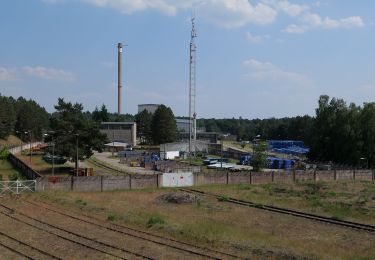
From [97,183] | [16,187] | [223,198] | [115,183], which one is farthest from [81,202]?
[223,198]

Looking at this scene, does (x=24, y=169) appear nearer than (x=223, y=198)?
No

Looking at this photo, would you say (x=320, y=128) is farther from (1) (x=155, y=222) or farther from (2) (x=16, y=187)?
(1) (x=155, y=222)

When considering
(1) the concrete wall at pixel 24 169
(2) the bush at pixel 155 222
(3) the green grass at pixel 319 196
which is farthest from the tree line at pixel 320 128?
(2) the bush at pixel 155 222

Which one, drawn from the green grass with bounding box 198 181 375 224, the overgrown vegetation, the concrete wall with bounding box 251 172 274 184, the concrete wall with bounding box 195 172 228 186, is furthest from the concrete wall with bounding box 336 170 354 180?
the concrete wall with bounding box 195 172 228 186

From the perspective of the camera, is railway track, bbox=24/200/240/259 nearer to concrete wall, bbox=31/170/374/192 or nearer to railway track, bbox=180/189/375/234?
concrete wall, bbox=31/170/374/192

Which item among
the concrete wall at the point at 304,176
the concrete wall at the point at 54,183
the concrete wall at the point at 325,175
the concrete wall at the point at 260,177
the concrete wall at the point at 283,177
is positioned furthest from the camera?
the concrete wall at the point at 325,175

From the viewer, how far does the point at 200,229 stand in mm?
29688

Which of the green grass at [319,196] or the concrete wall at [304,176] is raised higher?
the concrete wall at [304,176]

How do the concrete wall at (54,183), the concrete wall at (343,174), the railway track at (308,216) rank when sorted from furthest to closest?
the concrete wall at (343,174) → the concrete wall at (54,183) → the railway track at (308,216)

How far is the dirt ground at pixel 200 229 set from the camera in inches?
951

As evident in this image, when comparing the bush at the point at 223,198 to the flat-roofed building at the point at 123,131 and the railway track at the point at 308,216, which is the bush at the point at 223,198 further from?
the flat-roofed building at the point at 123,131

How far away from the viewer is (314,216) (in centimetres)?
3703

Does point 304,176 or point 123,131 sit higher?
point 123,131

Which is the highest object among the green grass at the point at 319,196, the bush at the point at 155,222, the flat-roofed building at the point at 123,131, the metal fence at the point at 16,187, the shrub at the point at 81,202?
the flat-roofed building at the point at 123,131
